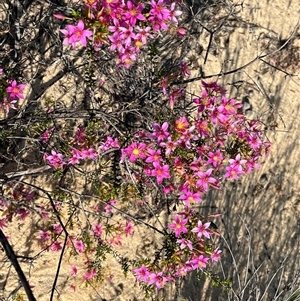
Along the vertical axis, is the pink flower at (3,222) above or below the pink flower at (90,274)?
above

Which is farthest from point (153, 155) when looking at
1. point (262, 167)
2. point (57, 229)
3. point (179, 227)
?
point (262, 167)

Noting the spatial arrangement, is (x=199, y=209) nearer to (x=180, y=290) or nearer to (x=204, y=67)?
(x=180, y=290)

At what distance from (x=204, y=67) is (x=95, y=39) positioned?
1.53 m

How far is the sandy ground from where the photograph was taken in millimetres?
3547

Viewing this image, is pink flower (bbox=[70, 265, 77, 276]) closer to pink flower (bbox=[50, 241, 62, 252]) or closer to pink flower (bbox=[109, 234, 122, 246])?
pink flower (bbox=[50, 241, 62, 252])

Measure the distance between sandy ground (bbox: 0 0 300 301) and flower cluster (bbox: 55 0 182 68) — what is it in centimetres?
124

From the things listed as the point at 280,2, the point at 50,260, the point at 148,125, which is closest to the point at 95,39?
the point at 148,125

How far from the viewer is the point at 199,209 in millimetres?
3547

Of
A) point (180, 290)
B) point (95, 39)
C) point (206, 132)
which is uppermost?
point (95, 39)

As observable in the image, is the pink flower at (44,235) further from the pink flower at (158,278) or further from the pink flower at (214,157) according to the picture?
the pink flower at (214,157)

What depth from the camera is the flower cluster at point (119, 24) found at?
2102mm

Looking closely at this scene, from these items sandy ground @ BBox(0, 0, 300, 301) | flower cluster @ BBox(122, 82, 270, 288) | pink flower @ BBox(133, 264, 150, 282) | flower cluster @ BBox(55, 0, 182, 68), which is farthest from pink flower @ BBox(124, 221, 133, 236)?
flower cluster @ BBox(55, 0, 182, 68)

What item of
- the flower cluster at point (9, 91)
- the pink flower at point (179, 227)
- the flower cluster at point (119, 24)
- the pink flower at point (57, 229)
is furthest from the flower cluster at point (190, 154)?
the pink flower at point (57, 229)

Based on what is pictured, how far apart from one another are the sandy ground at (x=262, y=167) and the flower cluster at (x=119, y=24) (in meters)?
1.24
